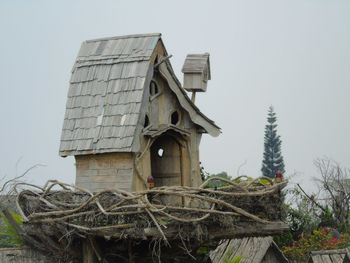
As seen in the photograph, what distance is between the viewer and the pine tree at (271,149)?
1756 inches

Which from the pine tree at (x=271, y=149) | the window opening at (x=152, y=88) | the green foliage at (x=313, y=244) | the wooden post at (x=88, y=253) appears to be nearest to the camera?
the wooden post at (x=88, y=253)

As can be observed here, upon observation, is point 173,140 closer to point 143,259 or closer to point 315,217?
point 143,259

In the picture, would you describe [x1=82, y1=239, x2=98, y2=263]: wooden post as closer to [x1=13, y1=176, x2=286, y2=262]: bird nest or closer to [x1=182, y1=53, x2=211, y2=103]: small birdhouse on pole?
[x1=13, y1=176, x2=286, y2=262]: bird nest

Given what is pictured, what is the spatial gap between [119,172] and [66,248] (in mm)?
1821

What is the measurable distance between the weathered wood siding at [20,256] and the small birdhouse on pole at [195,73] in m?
5.06

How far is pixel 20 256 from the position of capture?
624 inches

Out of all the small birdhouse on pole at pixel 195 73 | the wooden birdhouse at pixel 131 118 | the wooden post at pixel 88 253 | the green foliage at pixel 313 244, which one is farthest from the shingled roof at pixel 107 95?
the green foliage at pixel 313 244

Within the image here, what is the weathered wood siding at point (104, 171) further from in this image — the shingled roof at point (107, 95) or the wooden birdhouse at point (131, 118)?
the shingled roof at point (107, 95)

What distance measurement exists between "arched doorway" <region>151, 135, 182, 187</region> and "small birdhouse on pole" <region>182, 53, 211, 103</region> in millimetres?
1188

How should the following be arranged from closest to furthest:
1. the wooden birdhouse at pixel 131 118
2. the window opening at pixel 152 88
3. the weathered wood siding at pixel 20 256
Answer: the wooden birdhouse at pixel 131 118
the window opening at pixel 152 88
the weathered wood siding at pixel 20 256

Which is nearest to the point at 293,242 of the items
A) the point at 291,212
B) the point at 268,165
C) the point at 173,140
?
the point at 291,212

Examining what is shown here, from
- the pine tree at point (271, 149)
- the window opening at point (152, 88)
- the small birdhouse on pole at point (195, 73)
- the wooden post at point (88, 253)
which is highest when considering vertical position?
the pine tree at point (271, 149)

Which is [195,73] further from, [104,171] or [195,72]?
[104,171]

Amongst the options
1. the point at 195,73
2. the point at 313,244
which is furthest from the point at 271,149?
the point at 195,73
